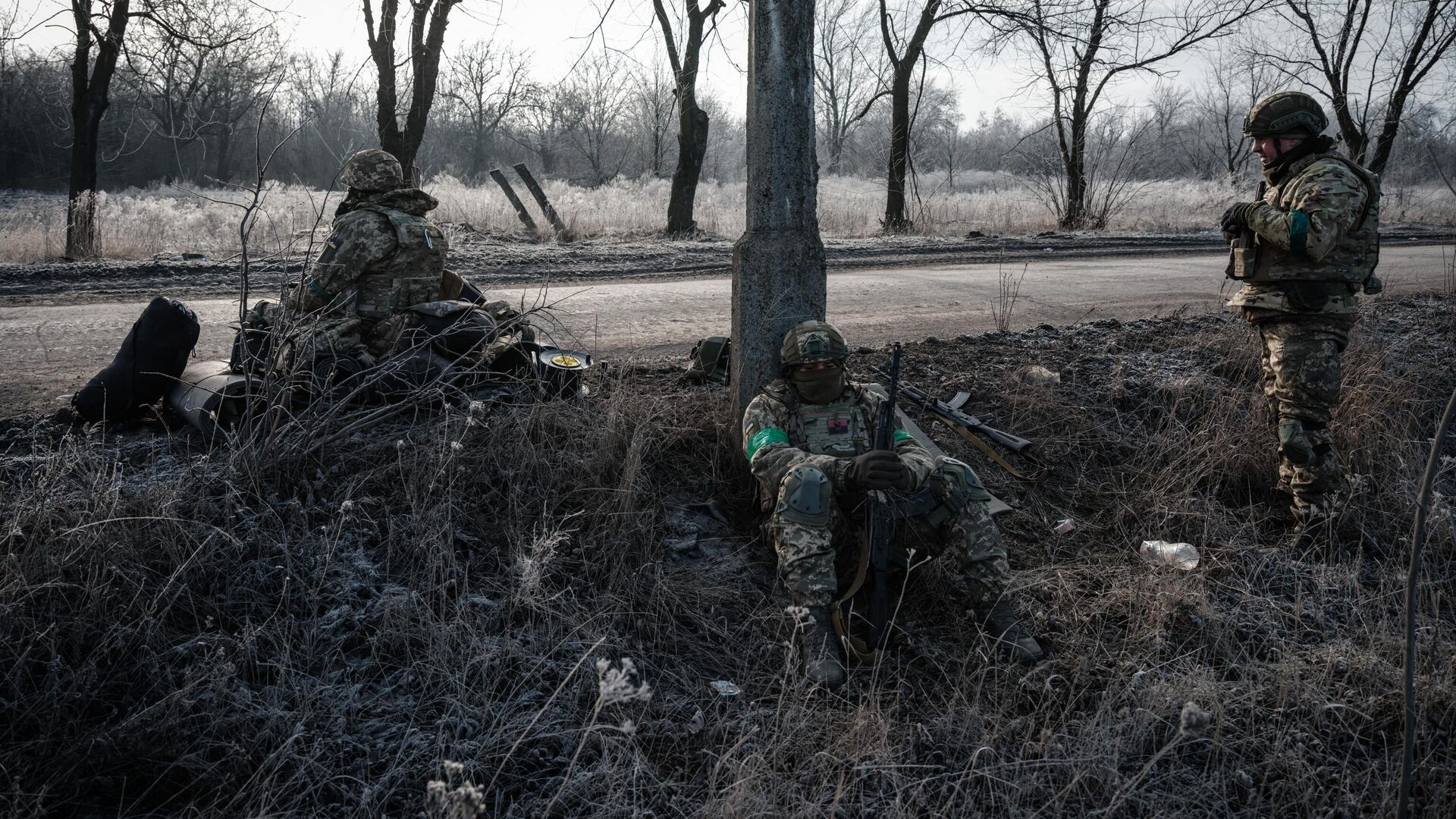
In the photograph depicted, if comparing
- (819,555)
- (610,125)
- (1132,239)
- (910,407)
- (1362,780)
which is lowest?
(1362,780)

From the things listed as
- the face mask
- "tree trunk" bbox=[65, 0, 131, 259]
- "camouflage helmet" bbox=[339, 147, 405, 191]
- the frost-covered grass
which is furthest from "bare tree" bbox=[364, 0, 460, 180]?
the face mask

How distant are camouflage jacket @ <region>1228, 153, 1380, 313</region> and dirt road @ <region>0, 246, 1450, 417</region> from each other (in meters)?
2.39

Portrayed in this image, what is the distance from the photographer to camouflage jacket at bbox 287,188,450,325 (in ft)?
14.7

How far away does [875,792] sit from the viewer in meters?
2.65

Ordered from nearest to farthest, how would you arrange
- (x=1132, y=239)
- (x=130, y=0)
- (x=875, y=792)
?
1. (x=875, y=792)
2. (x=130, y=0)
3. (x=1132, y=239)

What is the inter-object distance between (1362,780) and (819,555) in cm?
188

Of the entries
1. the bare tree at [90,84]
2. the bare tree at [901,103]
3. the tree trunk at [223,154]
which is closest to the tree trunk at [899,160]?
the bare tree at [901,103]

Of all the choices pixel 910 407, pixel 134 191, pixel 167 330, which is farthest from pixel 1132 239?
pixel 134 191

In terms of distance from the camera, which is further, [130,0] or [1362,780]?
[130,0]

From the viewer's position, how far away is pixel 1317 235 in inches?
157

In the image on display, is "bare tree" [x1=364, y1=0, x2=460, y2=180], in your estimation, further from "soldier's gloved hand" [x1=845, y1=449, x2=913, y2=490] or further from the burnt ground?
"soldier's gloved hand" [x1=845, y1=449, x2=913, y2=490]

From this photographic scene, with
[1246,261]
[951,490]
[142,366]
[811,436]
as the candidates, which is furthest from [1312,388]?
[142,366]

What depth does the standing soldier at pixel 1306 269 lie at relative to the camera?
13.3 ft

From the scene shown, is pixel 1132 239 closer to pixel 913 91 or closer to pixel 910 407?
pixel 913 91
